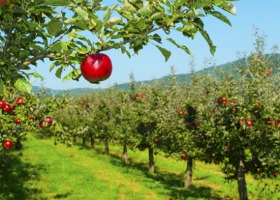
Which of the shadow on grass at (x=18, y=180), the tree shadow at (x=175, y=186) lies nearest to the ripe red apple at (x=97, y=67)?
the shadow on grass at (x=18, y=180)

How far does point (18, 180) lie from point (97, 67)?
17.4 m

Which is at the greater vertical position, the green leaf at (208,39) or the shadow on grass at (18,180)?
the green leaf at (208,39)

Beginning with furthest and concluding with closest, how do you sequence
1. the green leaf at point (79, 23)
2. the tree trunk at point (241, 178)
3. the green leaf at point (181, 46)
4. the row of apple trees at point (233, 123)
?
the tree trunk at point (241, 178) < the row of apple trees at point (233, 123) < the green leaf at point (181, 46) < the green leaf at point (79, 23)

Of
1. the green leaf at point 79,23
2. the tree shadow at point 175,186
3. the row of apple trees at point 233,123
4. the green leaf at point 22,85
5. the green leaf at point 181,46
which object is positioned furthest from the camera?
the tree shadow at point 175,186

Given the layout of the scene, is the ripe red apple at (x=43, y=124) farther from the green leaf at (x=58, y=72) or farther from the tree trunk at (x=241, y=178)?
the tree trunk at (x=241, y=178)

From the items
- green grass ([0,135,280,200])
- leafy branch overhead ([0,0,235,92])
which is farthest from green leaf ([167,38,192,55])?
green grass ([0,135,280,200])

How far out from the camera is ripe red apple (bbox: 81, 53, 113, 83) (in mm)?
2363

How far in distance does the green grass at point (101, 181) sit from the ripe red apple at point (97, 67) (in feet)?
38.2

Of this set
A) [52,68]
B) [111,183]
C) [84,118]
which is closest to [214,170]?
[111,183]

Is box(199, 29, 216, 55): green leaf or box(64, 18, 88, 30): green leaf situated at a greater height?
box(64, 18, 88, 30): green leaf

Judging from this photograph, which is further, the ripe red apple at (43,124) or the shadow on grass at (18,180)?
the shadow on grass at (18,180)

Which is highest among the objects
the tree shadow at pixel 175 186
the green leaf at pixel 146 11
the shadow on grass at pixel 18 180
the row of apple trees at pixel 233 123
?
the green leaf at pixel 146 11

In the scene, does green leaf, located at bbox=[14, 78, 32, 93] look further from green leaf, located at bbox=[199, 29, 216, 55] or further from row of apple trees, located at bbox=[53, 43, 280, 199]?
row of apple trees, located at bbox=[53, 43, 280, 199]

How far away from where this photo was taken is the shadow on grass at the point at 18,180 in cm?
1460
